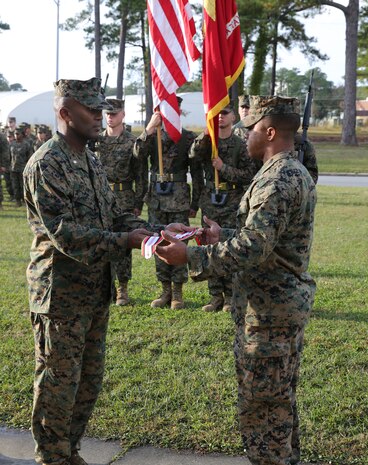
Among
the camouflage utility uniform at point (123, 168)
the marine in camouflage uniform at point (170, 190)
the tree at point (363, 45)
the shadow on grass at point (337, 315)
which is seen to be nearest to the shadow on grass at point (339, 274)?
the shadow on grass at point (337, 315)

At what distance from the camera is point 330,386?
4.83 m

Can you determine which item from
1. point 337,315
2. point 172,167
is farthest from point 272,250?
point 172,167

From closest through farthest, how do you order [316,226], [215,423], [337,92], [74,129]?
[74,129] → [215,423] → [316,226] → [337,92]

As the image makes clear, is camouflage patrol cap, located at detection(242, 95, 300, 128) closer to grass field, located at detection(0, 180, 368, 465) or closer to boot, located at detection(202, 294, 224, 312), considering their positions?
grass field, located at detection(0, 180, 368, 465)

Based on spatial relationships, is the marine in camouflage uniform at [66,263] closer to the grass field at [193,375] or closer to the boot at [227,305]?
the grass field at [193,375]

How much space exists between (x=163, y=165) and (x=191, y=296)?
5.10 ft

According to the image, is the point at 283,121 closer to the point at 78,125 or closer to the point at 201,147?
the point at 78,125

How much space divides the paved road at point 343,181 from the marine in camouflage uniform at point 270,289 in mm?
18649

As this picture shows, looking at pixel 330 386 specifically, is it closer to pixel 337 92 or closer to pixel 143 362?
pixel 143 362

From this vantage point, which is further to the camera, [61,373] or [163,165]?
[163,165]

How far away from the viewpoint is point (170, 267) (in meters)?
7.32

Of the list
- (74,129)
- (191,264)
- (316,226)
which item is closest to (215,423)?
(191,264)

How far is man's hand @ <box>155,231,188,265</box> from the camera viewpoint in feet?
11.3

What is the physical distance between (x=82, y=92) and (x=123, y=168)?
4.10 meters
